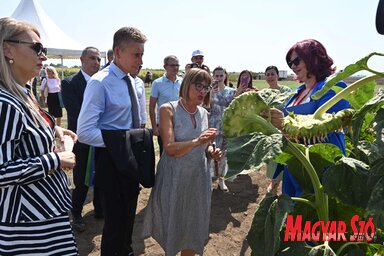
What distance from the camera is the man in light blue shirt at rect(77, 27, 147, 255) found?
249 centimetres

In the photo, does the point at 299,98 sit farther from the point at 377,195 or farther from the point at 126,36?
the point at 377,195

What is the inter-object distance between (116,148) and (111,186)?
0.30 meters

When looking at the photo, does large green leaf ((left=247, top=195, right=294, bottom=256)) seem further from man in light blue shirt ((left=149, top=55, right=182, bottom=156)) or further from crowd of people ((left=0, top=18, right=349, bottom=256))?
man in light blue shirt ((left=149, top=55, right=182, bottom=156))

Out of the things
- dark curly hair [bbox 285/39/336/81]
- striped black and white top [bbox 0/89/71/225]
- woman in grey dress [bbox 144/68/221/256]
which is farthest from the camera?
woman in grey dress [bbox 144/68/221/256]

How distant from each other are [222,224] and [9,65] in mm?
3158

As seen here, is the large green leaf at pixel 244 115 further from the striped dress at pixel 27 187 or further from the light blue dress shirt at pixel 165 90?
the light blue dress shirt at pixel 165 90

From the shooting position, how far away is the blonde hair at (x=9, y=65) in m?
1.63

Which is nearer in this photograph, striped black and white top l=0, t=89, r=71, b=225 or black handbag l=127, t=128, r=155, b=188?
striped black and white top l=0, t=89, r=71, b=225

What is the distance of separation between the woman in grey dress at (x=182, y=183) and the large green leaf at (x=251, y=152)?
60.0 inches

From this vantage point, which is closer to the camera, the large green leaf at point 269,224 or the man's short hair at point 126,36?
the large green leaf at point 269,224

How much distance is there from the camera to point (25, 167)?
5.16 feet

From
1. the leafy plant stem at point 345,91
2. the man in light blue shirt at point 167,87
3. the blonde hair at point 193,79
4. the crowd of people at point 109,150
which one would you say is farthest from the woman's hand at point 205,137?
the man in light blue shirt at point 167,87

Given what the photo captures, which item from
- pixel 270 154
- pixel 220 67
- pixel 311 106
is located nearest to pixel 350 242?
pixel 270 154

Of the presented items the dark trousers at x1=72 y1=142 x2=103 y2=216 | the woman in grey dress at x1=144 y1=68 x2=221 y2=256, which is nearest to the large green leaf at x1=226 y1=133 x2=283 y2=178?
the woman in grey dress at x1=144 y1=68 x2=221 y2=256
